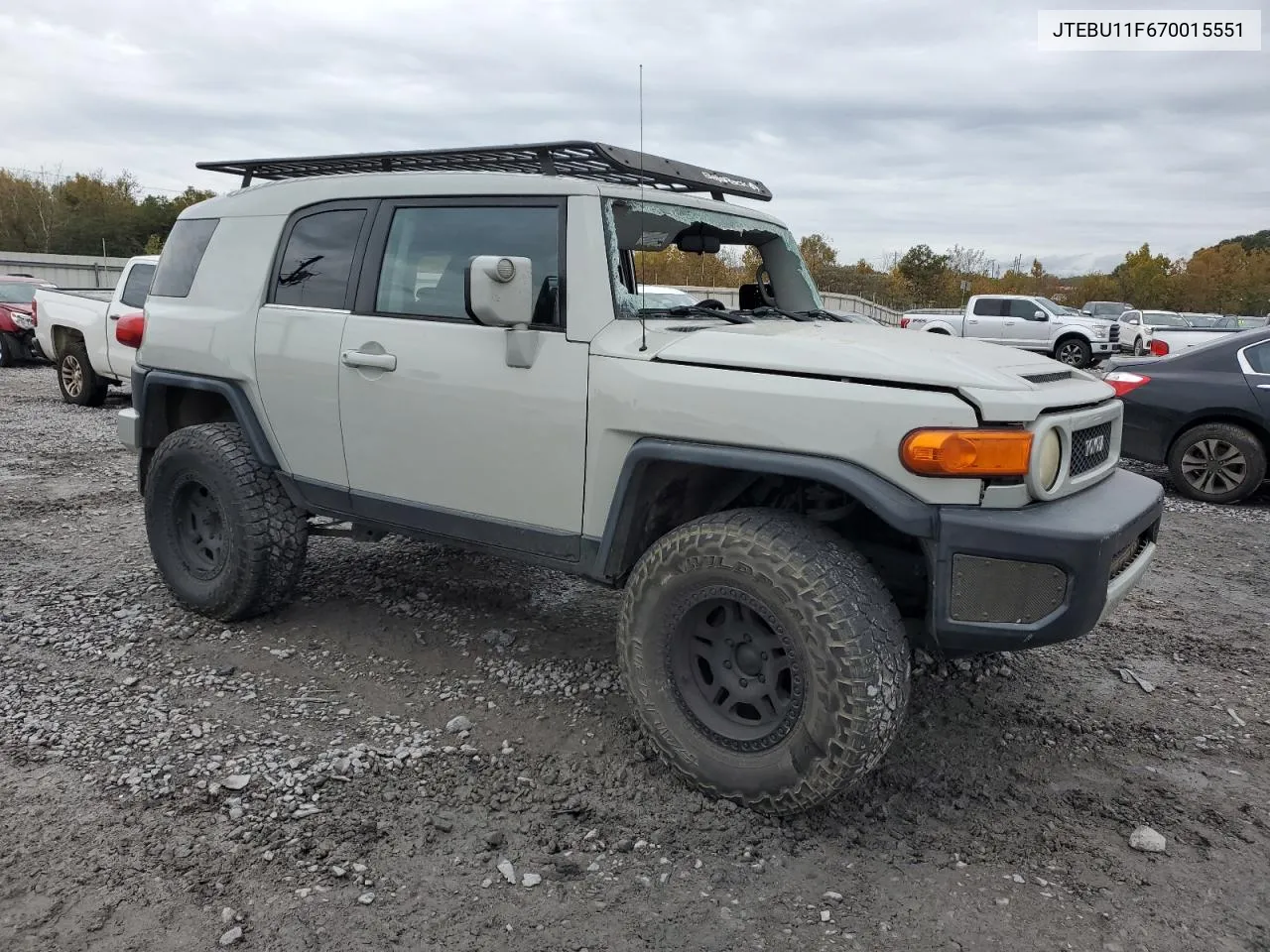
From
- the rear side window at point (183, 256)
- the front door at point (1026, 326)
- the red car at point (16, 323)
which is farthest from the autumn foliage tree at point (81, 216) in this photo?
the rear side window at point (183, 256)

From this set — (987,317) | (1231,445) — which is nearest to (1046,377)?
(1231,445)

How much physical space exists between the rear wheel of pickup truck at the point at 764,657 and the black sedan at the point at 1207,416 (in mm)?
6007

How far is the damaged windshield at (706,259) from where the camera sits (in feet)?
11.1

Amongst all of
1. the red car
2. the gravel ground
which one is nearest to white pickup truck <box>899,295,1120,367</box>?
the red car

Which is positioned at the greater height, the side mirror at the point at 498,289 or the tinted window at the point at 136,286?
the tinted window at the point at 136,286

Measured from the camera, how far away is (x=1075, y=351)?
874 inches

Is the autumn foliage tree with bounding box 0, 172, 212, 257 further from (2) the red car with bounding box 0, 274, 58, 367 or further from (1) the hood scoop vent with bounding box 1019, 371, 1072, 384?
(1) the hood scoop vent with bounding box 1019, 371, 1072, 384

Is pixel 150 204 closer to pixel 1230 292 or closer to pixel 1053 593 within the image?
pixel 1053 593

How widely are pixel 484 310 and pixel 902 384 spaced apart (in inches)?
53.2

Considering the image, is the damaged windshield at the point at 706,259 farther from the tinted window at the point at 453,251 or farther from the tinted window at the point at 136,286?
the tinted window at the point at 136,286

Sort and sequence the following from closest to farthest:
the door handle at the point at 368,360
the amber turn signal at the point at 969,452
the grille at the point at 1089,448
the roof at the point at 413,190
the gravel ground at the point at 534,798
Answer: the gravel ground at the point at 534,798
the amber turn signal at the point at 969,452
the grille at the point at 1089,448
the roof at the point at 413,190
the door handle at the point at 368,360

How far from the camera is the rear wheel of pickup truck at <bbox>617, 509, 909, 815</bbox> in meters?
2.66

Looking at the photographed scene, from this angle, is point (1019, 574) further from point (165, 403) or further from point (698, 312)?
point (165, 403)

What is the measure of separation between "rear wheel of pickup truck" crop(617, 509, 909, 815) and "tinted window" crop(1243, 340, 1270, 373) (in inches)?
250
